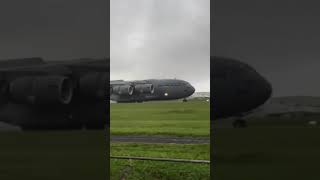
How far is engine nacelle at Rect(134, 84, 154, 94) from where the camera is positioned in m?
7.01

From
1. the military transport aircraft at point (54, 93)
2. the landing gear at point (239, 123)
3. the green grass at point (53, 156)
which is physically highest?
the military transport aircraft at point (54, 93)

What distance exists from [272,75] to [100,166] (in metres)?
1.72

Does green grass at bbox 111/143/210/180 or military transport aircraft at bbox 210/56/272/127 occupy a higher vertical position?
military transport aircraft at bbox 210/56/272/127

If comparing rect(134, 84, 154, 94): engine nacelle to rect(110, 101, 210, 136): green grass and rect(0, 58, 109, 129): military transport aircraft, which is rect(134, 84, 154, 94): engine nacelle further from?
rect(0, 58, 109, 129): military transport aircraft

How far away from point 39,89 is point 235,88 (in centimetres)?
177

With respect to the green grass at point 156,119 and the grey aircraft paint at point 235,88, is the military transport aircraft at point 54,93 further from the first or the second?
the green grass at point 156,119

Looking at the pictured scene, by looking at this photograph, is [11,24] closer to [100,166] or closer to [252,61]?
[100,166]

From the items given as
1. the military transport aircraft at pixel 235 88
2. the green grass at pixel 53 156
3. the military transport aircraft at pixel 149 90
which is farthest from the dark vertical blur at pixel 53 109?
the military transport aircraft at pixel 149 90

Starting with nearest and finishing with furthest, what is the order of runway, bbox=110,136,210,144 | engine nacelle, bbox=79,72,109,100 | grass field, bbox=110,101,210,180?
engine nacelle, bbox=79,72,109,100 < grass field, bbox=110,101,210,180 < runway, bbox=110,136,210,144

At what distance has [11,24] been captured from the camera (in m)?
3.74

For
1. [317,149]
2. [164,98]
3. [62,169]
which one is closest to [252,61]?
[317,149]

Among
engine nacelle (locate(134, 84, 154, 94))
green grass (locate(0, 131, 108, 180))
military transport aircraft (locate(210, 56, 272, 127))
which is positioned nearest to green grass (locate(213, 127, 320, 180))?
military transport aircraft (locate(210, 56, 272, 127))

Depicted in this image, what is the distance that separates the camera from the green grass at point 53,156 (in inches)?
149

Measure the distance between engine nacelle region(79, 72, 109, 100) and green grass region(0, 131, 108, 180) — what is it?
343 mm
